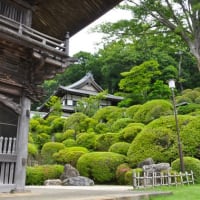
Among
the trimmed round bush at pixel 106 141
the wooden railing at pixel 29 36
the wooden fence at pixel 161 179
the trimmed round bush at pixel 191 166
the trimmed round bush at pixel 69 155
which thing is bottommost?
the wooden fence at pixel 161 179

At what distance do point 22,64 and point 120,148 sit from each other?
1242 centimetres

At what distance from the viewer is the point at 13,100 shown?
818cm

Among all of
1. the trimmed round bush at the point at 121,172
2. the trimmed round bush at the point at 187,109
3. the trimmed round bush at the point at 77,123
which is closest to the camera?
the trimmed round bush at the point at 121,172

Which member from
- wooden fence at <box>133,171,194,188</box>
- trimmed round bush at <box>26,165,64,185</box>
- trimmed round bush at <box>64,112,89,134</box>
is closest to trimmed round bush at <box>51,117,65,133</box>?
trimmed round bush at <box>64,112,89,134</box>

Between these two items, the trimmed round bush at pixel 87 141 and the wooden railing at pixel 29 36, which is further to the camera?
the trimmed round bush at pixel 87 141

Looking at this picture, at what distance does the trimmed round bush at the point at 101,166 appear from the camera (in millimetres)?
18016

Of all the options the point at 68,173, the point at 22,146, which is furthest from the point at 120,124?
the point at 22,146

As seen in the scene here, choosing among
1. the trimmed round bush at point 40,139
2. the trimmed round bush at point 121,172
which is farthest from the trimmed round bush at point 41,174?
the trimmed round bush at point 40,139

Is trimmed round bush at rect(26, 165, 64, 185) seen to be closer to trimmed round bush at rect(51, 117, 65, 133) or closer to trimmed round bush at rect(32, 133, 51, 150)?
trimmed round bush at rect(32, 133, 51, 150)

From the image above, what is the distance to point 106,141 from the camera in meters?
21.9

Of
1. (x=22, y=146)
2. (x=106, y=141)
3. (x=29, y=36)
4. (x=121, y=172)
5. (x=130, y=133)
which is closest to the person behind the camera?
(x=29, y=36)

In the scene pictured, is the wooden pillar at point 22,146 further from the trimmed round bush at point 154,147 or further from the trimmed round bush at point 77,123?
the trimmed round bush at point 77,123

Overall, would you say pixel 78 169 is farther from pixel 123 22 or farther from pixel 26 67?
pixel 26 67

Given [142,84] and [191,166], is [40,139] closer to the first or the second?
[142,84]
